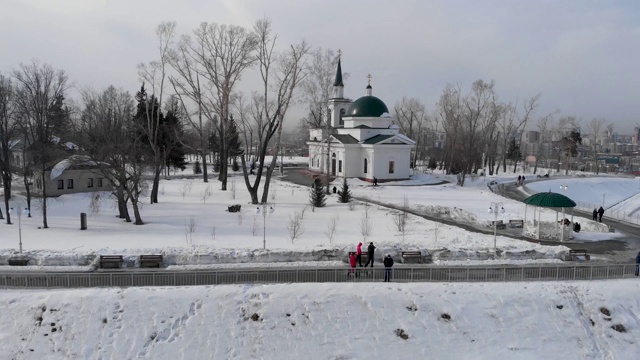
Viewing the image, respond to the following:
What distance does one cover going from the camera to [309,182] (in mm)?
53438

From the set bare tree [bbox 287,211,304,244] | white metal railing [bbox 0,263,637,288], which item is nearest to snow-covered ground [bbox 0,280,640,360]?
white metal railing [bbox 0,263,637,288]

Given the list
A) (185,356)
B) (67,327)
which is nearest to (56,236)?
(67,327)

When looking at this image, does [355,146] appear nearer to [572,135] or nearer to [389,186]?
[389,186]

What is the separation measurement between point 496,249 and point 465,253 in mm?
1615

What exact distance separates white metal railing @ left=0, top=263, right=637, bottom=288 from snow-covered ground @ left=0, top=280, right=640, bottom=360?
2.57 feet

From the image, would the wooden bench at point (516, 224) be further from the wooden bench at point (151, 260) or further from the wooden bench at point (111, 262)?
the wooden bench at point (111, 262)

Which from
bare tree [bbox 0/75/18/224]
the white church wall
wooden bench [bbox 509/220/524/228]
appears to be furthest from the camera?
the white church wall

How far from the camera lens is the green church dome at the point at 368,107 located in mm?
56656

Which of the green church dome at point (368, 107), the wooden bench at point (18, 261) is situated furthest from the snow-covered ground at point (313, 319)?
the green church dome at point (368, 107)

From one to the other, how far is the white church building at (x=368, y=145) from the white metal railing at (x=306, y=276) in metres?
33.5

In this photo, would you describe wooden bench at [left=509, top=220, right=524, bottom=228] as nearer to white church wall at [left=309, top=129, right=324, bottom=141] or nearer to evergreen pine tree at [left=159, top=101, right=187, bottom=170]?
evergreen pine tree at [left=159, top=101, right=187, bottom=170]

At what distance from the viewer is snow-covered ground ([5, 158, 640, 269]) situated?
19.3 meters

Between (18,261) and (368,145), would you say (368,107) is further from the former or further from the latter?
(18,261)

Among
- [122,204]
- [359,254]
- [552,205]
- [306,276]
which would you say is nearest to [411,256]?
[359,254]
